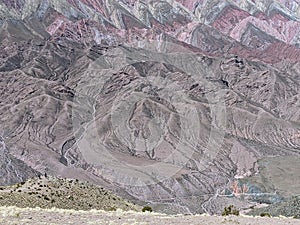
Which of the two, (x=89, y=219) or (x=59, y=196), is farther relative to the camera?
(x=59, y=196)

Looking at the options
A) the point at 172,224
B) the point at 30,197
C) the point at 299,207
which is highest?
the point at 172,224

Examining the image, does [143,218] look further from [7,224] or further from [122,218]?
[7,224]

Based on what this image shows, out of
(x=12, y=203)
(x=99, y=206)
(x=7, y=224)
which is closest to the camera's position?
(x=7, y=224)

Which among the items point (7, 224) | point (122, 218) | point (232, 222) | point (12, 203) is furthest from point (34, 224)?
point (12, 203)

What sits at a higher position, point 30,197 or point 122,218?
point 122,218

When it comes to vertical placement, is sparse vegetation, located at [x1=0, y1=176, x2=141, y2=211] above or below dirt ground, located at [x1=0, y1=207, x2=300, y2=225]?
below

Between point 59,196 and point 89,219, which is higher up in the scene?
point 89,219

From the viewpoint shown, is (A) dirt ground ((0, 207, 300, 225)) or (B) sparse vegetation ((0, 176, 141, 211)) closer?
(A) dirt ground ((0, 207, 300, 225))

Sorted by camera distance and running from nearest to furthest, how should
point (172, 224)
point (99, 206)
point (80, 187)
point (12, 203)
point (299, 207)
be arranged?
point (172, 224), point (12, 203), point (99, 206), point (80, 187), point (299, 207)

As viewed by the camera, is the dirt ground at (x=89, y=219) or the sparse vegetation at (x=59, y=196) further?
the sparse vegetation at (x=59, y=196)

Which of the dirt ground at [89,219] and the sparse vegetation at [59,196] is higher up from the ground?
the dirt ground at [89,219]

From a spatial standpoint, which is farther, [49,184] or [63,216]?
[49,184]
